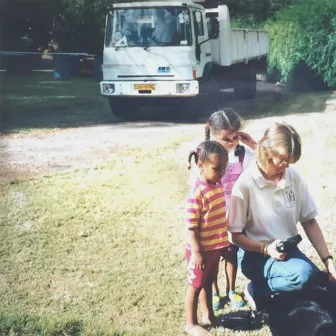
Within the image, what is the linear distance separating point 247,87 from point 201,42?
421cm

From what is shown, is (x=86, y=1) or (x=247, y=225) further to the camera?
(x=86, y=1)

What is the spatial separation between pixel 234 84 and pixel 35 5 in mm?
6923

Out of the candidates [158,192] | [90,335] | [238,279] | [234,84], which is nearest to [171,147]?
[158,192]

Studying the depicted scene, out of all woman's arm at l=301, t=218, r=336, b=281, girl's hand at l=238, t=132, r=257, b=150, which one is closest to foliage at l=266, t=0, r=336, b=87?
girl's hand at l=238, t=132, r=257, b=150

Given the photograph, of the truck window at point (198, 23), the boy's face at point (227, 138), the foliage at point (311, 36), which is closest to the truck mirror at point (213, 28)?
the truck window at point (198, 23)

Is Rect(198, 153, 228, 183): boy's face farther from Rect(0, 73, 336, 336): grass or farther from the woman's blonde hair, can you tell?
Rect(0, 73, 336, 336): grass

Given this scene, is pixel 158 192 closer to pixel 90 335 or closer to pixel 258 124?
pixel 90 335

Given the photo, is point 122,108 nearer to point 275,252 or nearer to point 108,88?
point 108,88

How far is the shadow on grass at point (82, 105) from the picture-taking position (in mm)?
10250

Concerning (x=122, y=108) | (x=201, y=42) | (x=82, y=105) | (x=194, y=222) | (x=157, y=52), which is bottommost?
(x=82, y=105)

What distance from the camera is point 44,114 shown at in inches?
440

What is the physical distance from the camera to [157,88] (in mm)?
9617

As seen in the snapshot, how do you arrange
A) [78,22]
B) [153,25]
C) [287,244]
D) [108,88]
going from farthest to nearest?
[108,88] → [153,25] → [78,22] → [287,244]

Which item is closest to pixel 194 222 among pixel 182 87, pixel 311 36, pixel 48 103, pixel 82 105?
pixel 182 87
